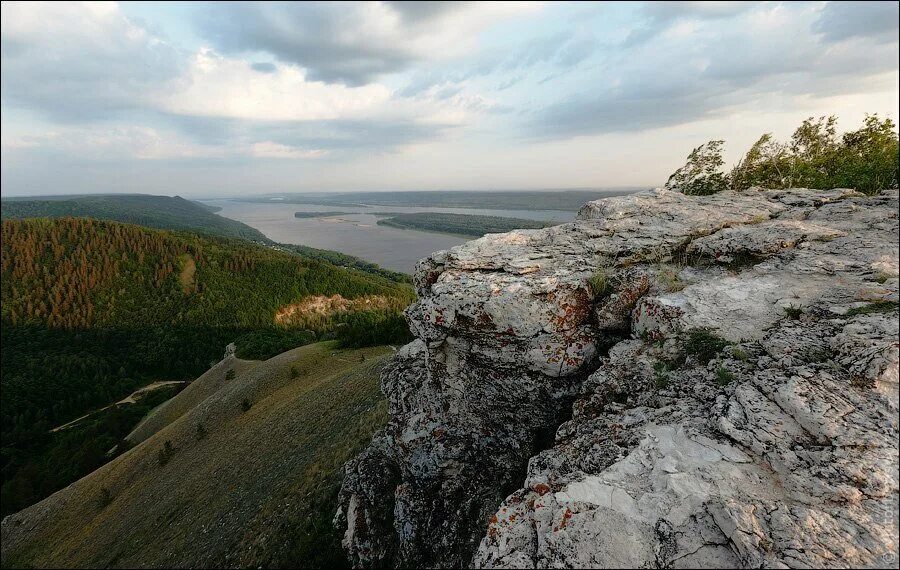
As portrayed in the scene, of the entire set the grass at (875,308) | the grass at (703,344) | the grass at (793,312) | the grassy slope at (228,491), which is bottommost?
the grassy slope at (228,491)

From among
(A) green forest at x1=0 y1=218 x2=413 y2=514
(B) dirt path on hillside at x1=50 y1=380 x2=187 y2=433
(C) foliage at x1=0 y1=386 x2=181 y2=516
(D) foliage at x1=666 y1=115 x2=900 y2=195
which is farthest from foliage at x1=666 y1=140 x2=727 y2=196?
(B) dirt path on hillside at x1=50 y1=380 x2=187 y2=433

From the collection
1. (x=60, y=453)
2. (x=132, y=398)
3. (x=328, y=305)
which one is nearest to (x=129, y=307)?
(x=132, y=398)

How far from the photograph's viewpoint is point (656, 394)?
7402 mm

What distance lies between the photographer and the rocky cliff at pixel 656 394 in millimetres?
5164

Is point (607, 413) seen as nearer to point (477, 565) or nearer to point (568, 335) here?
point (568, 335)

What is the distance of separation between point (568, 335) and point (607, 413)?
2.17 m

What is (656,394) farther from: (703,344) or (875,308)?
(875,308)

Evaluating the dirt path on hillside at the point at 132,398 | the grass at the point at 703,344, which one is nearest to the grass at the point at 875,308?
the grass at the point at 703,344

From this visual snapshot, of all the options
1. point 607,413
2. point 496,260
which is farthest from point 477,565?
point 496,260

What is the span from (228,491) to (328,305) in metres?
131

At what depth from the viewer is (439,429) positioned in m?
11.4

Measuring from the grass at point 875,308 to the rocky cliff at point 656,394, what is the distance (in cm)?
4

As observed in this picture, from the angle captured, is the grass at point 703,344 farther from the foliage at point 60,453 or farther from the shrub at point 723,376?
the foliage at point 60,453

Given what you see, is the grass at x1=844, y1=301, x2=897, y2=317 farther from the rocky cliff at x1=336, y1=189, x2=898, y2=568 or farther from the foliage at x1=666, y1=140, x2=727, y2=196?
the foliage at x1=666, y1=140, x2=727, y2=196
